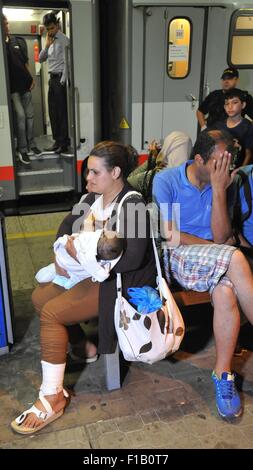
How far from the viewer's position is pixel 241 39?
17.6ft

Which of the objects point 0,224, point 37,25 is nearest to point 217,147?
point 0,224

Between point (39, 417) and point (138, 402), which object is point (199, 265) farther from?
point (39, 417)

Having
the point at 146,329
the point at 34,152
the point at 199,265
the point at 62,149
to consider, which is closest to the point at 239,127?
the point at 199,265

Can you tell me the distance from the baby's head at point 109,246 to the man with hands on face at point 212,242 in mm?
505

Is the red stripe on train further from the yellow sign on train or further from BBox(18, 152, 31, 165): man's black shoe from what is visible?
the yellow sign on train

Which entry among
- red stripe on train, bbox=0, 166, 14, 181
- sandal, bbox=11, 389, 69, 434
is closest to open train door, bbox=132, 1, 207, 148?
red stripe on train, bbox=0, 166, 14, 181

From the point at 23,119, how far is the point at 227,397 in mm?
4842

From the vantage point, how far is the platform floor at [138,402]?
7.23 ft

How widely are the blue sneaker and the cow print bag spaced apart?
0.33 meters

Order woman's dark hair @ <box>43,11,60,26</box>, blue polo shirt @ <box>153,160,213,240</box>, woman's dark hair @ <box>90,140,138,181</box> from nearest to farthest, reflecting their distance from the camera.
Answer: woman's dark hair @ <box>90,140,138,181</box>, blue polo shirt @ <box>153,160,213,240</box>, woman's dark hair @ <box>43,11,60,26</box>

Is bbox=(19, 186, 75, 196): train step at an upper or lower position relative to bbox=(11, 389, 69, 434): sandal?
upper

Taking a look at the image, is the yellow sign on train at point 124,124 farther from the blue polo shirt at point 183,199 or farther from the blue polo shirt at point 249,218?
the blue polo shirt at point 183,199

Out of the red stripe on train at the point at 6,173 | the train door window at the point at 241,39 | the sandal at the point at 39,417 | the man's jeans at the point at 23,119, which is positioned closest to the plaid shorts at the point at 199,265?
the sandal at the point at 39,417

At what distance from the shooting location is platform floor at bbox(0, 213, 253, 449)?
Result: 2.20 m
